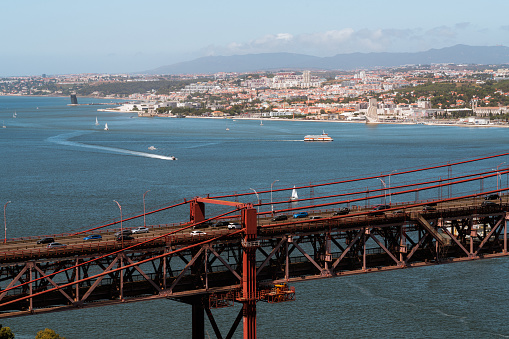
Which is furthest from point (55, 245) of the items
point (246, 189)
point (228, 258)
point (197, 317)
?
point (246, 189)

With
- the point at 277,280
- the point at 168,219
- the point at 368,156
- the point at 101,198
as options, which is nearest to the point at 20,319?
the point at 277,280

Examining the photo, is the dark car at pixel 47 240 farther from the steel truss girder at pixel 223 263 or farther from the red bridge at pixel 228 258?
the steel truss girder at pixel 223 263

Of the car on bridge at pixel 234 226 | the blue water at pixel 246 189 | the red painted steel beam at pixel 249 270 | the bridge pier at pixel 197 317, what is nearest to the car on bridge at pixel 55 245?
the bridge pier at pixel 197 317

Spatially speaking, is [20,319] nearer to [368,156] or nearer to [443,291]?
[443,291]

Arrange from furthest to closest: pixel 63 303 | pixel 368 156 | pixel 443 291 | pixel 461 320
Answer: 1. pixel 368 156
2. pixel 443 291
3. pixel 461 320
4. pixel 63 303

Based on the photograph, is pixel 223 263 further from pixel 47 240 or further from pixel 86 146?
pixel 86 146

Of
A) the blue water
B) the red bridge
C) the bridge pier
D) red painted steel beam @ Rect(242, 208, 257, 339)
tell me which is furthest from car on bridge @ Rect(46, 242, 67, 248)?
the blue water

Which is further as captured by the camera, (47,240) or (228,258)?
→ (228,258)

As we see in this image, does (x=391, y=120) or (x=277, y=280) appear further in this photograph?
(x=391, y=120)
